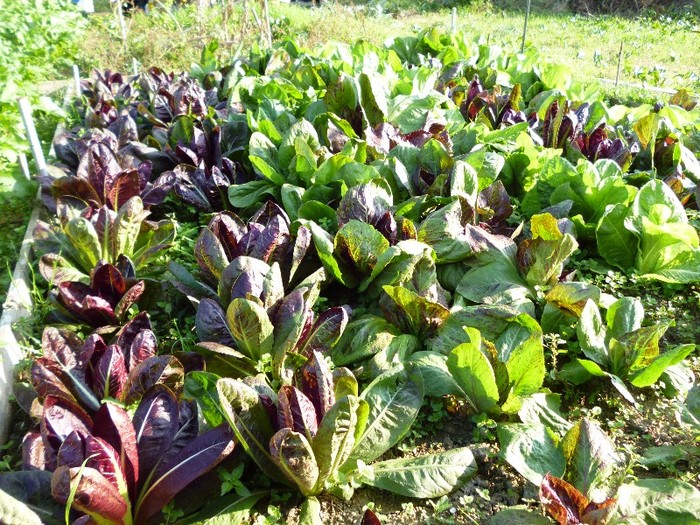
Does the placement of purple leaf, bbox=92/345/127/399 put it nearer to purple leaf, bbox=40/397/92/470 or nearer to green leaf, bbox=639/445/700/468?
purple leaf, bbox=40/397/92/470

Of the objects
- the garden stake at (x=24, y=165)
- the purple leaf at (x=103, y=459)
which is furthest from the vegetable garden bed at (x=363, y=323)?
the garden stake at (x=24, y=165)

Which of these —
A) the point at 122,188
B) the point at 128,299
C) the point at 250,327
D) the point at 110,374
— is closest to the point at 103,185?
the point at 122,188

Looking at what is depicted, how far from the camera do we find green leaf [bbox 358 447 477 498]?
2.16m

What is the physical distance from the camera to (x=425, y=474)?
2.19m

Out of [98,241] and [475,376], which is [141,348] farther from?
[475,376]

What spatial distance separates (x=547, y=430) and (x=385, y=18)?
16.2 metres

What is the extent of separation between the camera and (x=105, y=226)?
3373mm

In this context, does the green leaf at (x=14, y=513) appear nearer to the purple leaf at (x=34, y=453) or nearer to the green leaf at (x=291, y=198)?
the purple leaf at (x=34, y=453)

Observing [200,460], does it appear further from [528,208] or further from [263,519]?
[528,208]

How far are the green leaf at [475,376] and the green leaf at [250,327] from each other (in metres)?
0.75

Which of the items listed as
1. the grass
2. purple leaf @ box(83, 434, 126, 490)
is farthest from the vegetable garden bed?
the grass

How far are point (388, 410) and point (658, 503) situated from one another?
3.16 ft

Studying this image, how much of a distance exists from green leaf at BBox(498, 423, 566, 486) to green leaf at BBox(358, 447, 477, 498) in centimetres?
15

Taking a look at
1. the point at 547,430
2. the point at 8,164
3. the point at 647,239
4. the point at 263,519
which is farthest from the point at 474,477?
the point at 8,164
